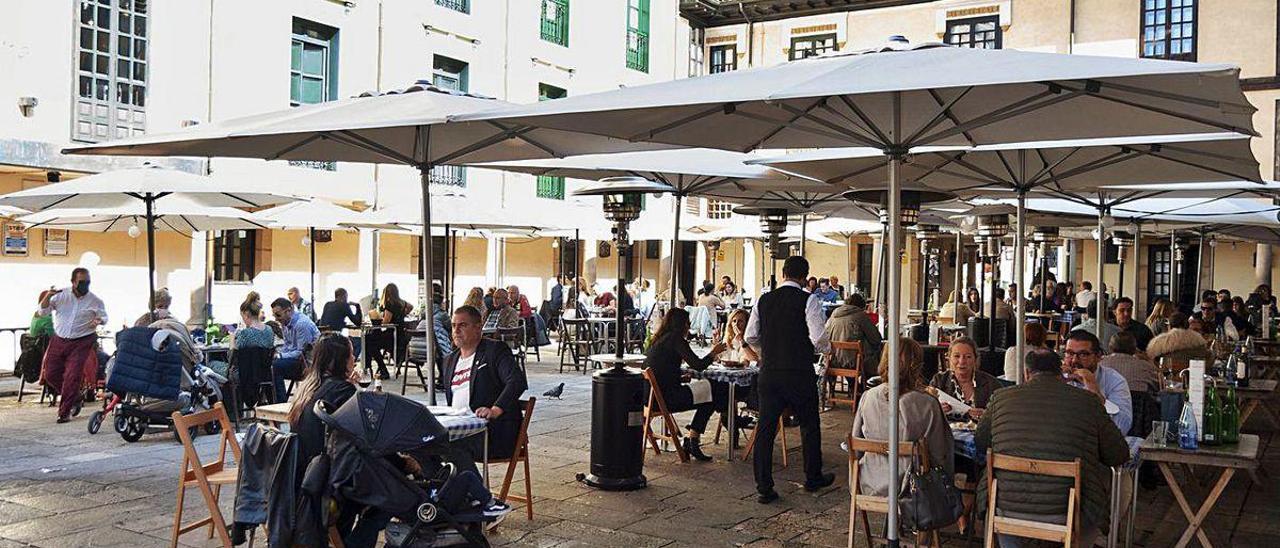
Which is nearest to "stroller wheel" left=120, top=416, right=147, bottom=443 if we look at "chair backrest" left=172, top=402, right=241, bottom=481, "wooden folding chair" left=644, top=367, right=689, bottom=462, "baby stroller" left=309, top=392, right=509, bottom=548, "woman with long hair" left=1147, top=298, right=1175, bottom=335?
"chair backrest" left=172, top=402, right=241, bottom=481

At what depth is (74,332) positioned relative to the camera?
37.6 ft

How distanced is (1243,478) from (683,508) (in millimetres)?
4848

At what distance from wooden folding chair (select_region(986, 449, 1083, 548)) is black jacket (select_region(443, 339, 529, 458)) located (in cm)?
286

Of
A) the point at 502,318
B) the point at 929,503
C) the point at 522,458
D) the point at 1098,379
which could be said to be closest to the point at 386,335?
the point at 502,318

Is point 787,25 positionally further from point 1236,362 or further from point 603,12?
point 1236,362

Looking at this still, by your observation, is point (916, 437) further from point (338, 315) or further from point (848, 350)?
point (338, 315)

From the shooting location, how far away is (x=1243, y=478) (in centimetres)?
891

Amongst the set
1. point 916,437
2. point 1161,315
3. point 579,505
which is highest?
point 1161,315

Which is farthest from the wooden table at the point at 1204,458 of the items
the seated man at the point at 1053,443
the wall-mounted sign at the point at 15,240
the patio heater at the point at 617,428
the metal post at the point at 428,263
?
the wall-mounted sign at the point at 15,240

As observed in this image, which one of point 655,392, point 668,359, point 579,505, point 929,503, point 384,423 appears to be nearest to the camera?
point 384,423

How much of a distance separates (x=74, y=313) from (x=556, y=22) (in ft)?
55.8

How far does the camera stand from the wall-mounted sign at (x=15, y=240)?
15648 mm

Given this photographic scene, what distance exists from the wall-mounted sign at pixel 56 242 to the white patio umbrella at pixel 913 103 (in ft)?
43.6

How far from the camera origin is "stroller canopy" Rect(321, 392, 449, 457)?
16.3 feet
